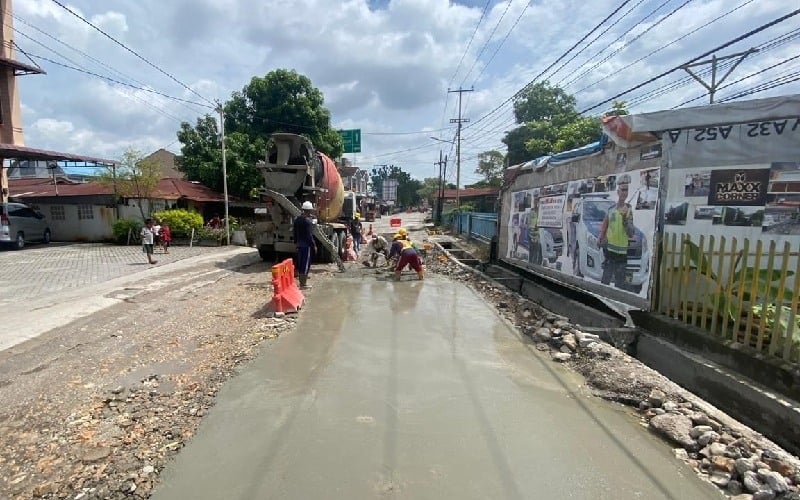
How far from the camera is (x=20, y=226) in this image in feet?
57.2

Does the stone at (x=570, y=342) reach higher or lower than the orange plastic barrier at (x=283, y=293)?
lower

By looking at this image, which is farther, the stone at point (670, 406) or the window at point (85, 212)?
the window at point (85, 212)

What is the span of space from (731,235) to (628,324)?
1731 mm

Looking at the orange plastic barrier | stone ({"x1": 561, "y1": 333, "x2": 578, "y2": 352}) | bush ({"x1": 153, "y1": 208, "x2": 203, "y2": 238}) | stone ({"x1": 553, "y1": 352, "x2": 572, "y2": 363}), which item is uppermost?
bush ({"x1": 153, "y1": 208, "x2": 203, "y2": 238})

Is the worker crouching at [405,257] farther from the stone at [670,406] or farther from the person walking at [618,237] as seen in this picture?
the stone at [670,406]

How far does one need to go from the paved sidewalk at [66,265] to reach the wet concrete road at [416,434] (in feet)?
22.6

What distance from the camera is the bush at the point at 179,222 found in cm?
1952

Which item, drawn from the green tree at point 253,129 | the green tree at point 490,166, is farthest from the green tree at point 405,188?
the green tree at point 253,129

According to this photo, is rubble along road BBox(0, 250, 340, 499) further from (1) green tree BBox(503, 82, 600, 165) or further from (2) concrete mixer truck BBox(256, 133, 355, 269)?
(1) green tree BBox(503, 82, 600, 165)

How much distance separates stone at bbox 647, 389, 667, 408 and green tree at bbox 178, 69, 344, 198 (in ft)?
70.7

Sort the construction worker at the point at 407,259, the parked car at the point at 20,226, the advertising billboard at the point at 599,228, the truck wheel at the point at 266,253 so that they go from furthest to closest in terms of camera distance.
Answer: the parked car at the point at 20,226 → the truck wheel at the point at 266,253 → the construction worker at the point at 407,259 → the advertising billboard at the point at 599,228

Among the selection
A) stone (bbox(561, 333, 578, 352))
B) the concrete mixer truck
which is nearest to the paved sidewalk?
the concrete mixer truck

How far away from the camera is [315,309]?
26.7 feet

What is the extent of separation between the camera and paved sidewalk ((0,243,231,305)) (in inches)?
381
